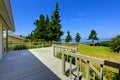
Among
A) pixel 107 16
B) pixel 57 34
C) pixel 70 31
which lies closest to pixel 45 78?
pixel 57 34

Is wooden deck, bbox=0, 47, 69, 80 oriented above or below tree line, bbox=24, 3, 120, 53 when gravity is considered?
below

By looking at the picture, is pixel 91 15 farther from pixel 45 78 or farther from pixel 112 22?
pixel 45 78

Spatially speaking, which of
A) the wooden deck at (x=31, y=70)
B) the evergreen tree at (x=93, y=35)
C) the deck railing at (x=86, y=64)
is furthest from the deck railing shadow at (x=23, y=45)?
the evergreen tree at (x=93, y=35)

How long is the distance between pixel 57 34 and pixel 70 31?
17.1m

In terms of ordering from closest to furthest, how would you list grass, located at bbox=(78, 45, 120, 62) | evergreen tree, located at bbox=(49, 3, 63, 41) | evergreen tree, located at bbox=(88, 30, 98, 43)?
grass, located at bbox=(78, 45, 120, 62) → evergreen tree, located at bbox=(49, 3, 63, 41) → evergreen tree, located at bbox=(88, 30, 98, 43)

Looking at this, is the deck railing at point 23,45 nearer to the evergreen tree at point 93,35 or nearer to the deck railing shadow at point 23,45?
the deck railing shadow at point 23,45

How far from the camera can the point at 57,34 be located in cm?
2189

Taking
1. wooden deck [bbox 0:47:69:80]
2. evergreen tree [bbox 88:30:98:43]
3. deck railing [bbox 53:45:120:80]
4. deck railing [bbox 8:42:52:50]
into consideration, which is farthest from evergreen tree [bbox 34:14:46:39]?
deck railing [bbox 53:45:120:80]

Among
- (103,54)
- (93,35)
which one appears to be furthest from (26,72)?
(93,35)

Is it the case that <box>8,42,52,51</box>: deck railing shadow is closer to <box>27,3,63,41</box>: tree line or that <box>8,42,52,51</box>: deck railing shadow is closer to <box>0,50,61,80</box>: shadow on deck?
<box>27,3,63,41</box>: tree line

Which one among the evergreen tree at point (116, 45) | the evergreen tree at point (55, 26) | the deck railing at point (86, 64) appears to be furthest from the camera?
the evergreen tree at point (55, 26)

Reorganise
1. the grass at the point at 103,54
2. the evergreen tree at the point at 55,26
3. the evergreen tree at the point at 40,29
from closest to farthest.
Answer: the grass at the point at 103,54 < the evergreen tree at the point at 55,26 < the evergreen tree at the point at 40,29

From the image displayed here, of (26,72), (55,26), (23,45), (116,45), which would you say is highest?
(55,26)

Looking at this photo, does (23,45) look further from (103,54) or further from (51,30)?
(103,54)
